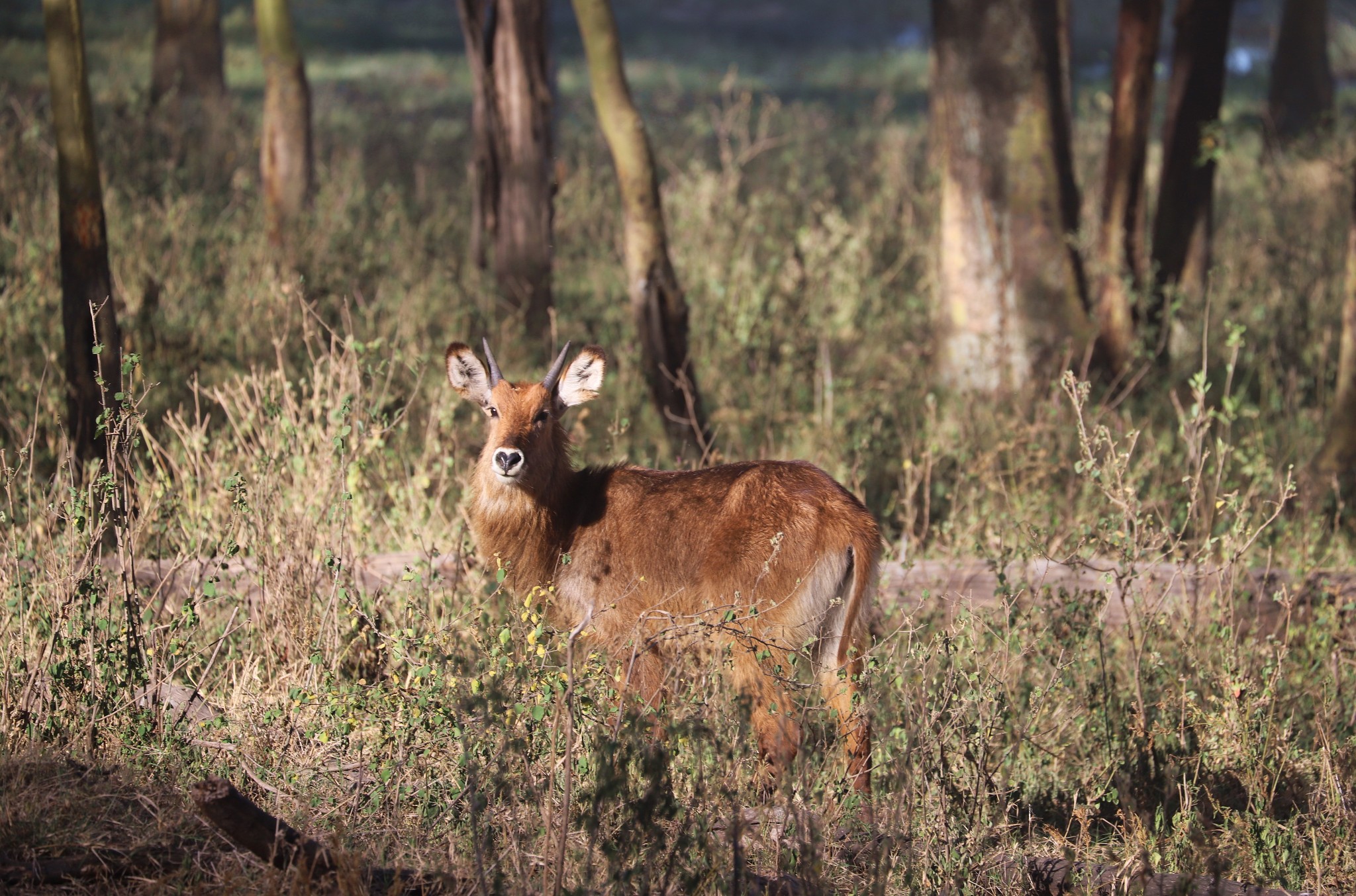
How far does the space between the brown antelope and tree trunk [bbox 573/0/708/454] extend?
6.30 feet

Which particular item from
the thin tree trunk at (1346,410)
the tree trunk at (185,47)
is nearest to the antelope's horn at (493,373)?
the thin tree trunk at (1346,410)

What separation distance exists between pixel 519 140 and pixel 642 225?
2.00 metres

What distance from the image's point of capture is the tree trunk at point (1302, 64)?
2061 cm

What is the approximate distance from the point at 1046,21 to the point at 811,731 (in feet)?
19.9

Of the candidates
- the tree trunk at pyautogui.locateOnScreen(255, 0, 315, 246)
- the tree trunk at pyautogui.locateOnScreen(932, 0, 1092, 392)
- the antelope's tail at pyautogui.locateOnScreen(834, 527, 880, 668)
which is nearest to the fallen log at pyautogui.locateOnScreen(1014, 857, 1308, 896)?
the antelope's tail at pyautogui.locateOnScreen(834, 527, 880, 668)

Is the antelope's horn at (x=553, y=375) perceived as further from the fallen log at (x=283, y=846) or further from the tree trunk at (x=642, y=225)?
the fallen log at (x=283, y=846)

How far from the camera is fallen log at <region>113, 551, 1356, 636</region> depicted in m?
5.28

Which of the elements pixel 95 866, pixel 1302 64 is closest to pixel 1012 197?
pixel 95 866

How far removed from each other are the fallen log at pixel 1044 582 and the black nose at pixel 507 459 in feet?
1.63

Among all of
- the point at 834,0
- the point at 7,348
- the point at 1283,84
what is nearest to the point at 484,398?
the point at 7,348

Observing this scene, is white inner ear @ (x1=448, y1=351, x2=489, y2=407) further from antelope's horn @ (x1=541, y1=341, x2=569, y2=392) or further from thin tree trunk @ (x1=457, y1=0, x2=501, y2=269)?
thin tree trunk @ (x1=457, y1=0, x2=501, y2=269)

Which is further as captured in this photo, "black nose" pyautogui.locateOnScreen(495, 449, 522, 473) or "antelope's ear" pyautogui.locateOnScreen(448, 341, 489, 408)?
"antelope's ear" pyautogui.locateOnScreen(448, 341, 489, 408)

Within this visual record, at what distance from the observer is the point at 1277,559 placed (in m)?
6.73

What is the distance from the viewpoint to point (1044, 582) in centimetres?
532
